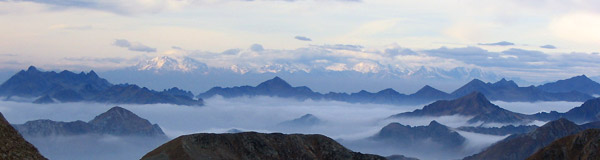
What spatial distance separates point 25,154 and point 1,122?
472 inches

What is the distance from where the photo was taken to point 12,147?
13075cm

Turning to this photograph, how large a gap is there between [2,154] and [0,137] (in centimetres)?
817

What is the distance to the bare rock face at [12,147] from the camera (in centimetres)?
12729

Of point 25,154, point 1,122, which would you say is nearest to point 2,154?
point 25,154

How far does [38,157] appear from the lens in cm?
13425

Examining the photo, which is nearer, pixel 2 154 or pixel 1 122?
pixel 2 154

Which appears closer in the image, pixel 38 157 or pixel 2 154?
pixel 2 154

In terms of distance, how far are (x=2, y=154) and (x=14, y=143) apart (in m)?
8.14

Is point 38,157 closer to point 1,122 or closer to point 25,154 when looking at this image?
point 25,154

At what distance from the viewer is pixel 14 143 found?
436ft

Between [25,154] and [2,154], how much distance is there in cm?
639

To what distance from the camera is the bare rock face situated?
418ft

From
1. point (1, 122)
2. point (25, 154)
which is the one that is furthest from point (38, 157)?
point (1, 122)

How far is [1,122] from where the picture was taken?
138 metres
